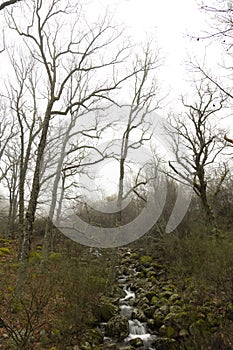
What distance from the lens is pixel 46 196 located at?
68.7ft

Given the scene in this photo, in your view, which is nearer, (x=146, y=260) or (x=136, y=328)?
(x=136, y=328)

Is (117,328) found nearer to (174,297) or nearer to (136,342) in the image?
(136,342)

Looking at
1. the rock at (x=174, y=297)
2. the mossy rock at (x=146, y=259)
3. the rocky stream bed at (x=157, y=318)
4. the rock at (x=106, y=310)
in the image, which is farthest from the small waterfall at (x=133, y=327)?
the mossy rock at (x=146, y=259)

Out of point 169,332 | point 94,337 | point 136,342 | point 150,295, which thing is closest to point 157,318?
point 169,332

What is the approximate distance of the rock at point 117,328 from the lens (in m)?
9.01

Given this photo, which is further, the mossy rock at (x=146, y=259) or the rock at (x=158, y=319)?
the mossy rock at (x=146, y=259)

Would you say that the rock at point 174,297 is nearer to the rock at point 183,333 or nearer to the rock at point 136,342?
the rock at point 183,333

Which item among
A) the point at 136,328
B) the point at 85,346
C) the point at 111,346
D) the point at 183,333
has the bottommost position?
the point at 111,346

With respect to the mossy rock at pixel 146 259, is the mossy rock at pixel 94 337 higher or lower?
lower

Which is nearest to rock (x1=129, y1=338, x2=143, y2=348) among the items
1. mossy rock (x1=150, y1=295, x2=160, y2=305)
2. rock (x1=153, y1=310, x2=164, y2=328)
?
rock (x1=153, y1=310, x2=164, y2=328)

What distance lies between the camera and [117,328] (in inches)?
359

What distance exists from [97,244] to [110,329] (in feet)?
26.8

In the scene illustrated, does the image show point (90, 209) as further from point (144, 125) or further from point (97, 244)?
point (144, 125)

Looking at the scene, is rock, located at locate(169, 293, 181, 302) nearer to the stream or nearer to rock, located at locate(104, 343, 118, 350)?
the stream
